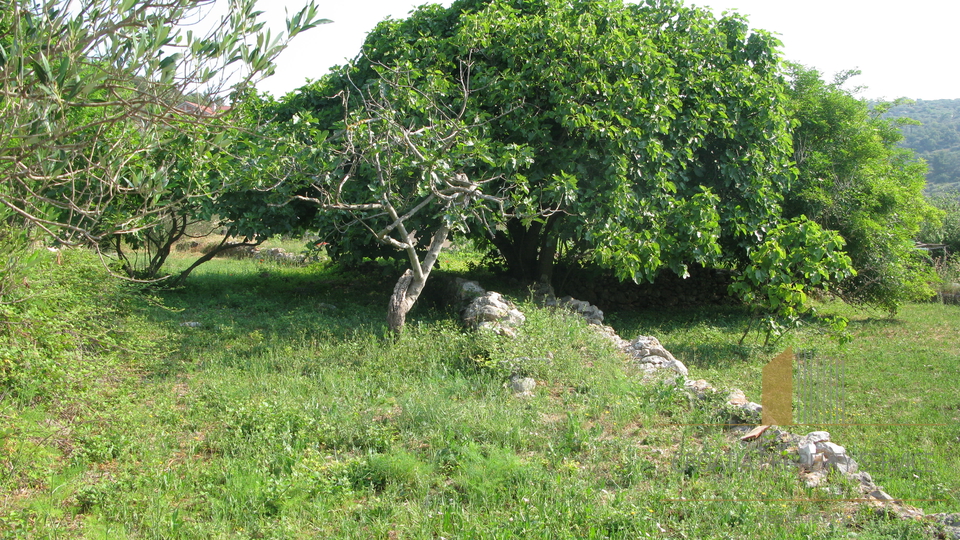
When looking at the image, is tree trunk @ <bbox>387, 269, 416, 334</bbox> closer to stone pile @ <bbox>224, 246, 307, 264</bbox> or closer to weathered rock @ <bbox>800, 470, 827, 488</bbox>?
weathered rock @ <bbox>800, 470, 827, 488</bbox>

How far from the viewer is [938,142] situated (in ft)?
152

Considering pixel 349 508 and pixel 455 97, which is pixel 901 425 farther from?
pixel 455 97

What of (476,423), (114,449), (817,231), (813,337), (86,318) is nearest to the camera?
(114,449)

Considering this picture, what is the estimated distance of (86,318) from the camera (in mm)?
7184

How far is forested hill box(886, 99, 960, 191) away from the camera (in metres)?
39.9

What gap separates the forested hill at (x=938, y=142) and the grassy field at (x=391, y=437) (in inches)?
1251

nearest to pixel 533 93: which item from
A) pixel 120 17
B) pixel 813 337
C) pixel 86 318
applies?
pixel 813 337

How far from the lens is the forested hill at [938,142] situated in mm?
39906

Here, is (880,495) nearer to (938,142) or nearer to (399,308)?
(399,308)

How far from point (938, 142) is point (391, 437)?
52.4 meters

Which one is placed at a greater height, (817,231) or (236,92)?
(236,92)

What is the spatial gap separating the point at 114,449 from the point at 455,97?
19.5 feet

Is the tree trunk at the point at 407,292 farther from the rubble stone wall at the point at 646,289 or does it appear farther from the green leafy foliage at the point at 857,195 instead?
the green leafy foliage at the point at 857,195

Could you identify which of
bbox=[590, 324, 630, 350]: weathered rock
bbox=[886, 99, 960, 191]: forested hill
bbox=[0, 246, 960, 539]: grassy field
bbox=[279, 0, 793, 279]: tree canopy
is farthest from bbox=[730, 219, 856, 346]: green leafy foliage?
bbox=[886, 99, 960, 191]: forested hill
